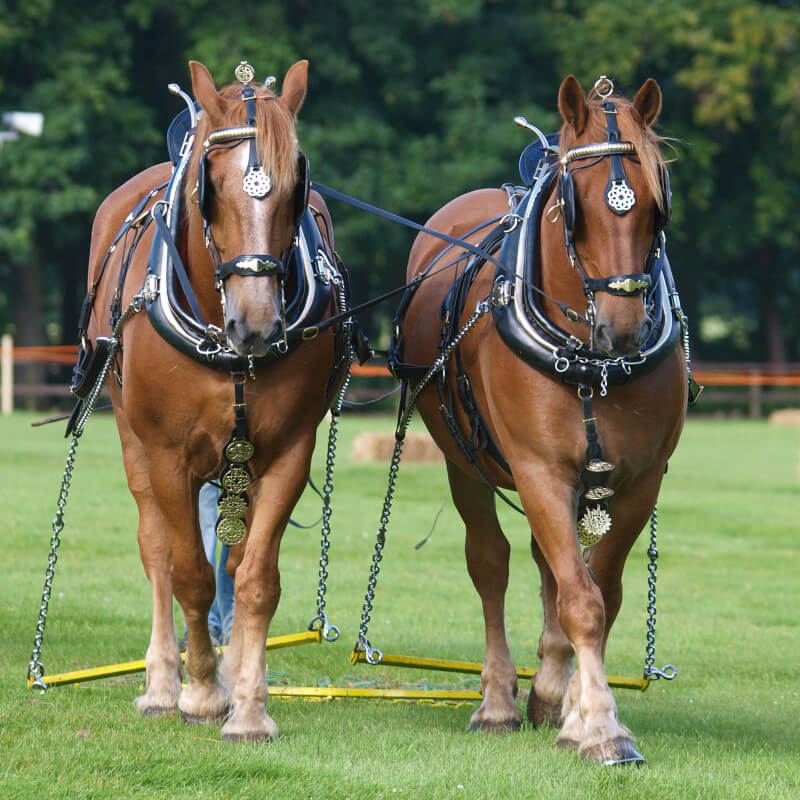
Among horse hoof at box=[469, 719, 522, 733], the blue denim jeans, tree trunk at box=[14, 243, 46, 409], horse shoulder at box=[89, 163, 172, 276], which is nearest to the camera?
horse hoof at box=[469, 719, 522, 733]

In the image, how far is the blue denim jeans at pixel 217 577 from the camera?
317 inches

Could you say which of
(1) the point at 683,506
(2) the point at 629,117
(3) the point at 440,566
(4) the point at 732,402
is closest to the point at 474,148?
(4) the point at 732,402

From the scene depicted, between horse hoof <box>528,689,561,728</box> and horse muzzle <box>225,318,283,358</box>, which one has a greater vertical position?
horse muzzle <box>225,318,283,358</box>

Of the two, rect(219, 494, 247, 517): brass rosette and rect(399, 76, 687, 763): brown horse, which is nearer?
rect(399, 76, 687, 763): brown horse

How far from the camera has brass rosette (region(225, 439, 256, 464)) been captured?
5.94 meters

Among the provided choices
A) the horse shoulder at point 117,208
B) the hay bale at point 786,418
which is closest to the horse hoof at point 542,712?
the horse shoulder at point 117,208

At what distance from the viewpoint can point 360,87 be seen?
34.0m

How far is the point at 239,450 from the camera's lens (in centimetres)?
595

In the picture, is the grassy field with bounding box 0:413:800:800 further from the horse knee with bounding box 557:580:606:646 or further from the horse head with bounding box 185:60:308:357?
the horse head with bounding box 185:60:308:357

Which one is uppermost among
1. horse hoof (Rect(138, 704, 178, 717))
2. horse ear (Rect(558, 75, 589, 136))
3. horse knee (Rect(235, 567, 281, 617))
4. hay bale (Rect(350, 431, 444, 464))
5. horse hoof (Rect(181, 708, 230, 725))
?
horse ear (Rect(558, 75, 589, 136))

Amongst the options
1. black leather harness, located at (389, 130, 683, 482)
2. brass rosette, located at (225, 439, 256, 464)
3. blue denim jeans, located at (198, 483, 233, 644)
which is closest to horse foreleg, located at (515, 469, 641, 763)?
black leather harness, located at (389, 130, 683, 482)

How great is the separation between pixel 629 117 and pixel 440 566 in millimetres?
7206

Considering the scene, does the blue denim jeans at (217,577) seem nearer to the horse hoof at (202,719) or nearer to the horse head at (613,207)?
the horse hoof at (202,719)

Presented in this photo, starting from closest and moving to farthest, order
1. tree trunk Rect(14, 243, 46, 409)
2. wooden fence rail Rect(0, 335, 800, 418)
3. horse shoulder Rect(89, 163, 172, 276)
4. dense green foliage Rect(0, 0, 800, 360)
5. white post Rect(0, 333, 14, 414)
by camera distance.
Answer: horse shoulder Rect(89, 163, 172, 276) < white post Rect(0, 333, 14, 414) < wooden fence rail Rect(0, 335, 800, 418) < dense green foliage Rect(0, 0, 800, 360) < tree trunk Rect(14, 243, 46, 409)
